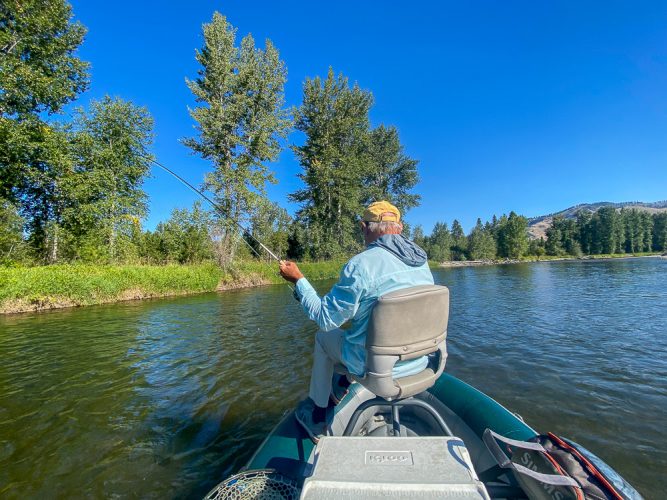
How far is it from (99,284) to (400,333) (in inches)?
680

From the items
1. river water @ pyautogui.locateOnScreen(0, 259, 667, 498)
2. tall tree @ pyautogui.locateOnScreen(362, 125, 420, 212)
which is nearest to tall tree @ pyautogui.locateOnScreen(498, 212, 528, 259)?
tall tree @ pyautogui.locateOnScreen(362, 125, 420, 212)

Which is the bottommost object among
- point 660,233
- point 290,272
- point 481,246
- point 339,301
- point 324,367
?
point 324,367

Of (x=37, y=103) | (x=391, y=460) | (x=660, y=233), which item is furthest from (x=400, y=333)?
(x=660, y=233)

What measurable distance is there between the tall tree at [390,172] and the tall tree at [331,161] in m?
4.22

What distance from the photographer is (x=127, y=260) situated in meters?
20.2

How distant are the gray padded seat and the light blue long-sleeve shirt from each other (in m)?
0.12

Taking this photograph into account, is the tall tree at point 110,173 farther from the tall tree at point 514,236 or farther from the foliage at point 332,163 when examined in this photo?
the tall tree at point 514,236

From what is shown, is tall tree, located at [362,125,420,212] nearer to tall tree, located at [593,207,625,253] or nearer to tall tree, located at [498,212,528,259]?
tall tree, located at [498,212,528,259]

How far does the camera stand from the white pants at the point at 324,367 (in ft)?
8.21

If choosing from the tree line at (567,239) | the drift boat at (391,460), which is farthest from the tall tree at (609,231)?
the drift boat at (391,460)

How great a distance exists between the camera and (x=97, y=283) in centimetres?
1490

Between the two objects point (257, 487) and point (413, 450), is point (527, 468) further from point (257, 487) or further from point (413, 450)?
point (257, 487)

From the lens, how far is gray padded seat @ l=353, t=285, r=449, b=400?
1910mm

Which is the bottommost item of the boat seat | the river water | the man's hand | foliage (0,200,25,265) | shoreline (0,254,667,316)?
the river water
